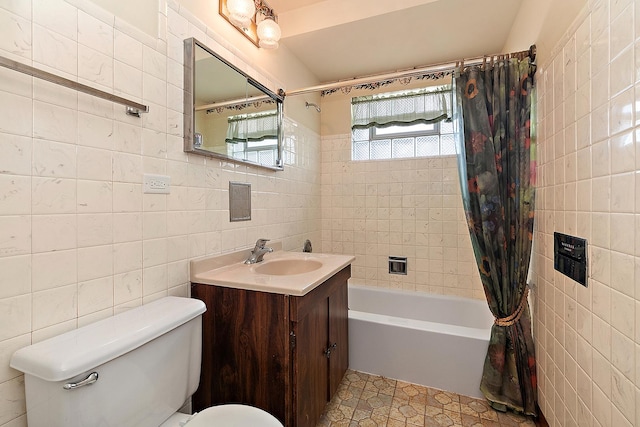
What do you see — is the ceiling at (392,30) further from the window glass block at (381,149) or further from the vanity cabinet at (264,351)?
the vanity cabinet at (264,351)

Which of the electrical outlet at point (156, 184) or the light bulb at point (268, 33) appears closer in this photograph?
the electrical outlet at point (156, 184)

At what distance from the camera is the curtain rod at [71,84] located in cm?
70

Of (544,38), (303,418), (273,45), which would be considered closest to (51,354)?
(303,418)

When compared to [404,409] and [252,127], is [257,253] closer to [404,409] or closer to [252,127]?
[252,127]

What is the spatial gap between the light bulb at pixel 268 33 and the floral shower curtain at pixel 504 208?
120 cm

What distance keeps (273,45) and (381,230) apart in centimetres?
173

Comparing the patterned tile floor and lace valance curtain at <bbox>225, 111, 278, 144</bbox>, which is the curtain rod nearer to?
lace valance curtain at <bbox>225, 111, 278, 144</bbox>

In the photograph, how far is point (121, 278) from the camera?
1042 mm

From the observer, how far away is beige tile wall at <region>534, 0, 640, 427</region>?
81 centimetres

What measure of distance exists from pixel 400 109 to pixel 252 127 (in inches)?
58.1

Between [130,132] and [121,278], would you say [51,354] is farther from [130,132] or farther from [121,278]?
[130,132]

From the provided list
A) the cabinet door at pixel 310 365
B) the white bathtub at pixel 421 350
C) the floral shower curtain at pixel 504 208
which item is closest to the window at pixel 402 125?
the floral shower curtain at pixel 504 208

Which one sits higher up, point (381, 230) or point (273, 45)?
point (273, 45)

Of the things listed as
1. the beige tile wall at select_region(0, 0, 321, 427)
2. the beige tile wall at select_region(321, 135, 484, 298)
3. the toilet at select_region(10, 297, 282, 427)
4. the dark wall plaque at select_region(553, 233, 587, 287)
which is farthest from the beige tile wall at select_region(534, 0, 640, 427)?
the beige tile wall at select_region(0, 0, 321, 427)
